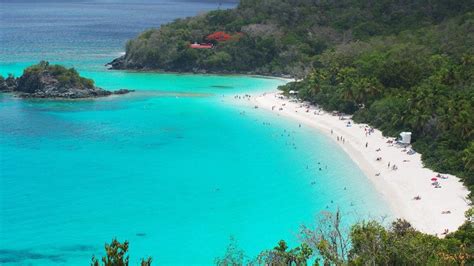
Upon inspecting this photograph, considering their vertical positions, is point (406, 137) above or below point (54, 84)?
below

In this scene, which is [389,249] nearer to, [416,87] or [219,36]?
[416,87]

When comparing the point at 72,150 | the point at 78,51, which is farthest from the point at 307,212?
the point at 78,51

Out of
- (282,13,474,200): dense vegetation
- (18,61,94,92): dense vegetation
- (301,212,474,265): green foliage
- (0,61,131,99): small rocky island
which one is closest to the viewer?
(301,212,474,265): green foliage

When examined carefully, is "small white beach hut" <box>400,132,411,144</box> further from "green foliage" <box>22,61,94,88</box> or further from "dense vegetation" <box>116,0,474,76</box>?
"green foliage" <box>22,61,94,88</box>

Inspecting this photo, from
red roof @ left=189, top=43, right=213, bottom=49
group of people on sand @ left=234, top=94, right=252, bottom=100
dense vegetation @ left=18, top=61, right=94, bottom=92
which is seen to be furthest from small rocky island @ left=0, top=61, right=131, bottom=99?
red roof @ left=189, top=43, right=213, bottom=49

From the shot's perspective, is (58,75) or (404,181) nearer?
(404,181)

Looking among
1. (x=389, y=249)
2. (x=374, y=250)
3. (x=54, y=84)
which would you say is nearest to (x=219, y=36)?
(x=54, y=84)
